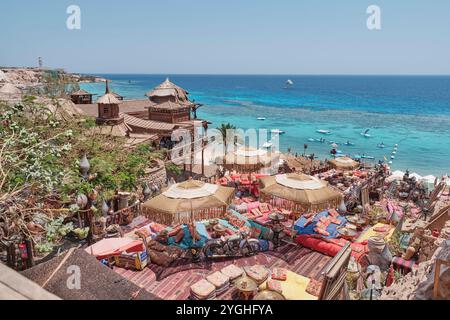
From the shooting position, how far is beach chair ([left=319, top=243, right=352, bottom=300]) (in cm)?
471

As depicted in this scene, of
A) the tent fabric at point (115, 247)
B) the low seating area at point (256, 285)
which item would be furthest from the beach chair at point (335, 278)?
the tent fabric at point (115, 247)

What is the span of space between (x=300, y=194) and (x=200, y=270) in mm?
3988

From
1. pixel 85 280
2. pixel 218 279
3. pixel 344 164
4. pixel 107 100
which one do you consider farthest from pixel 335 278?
pixel 107 100

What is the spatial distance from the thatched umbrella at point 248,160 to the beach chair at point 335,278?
31.3 ft

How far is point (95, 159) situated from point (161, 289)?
5.18 meters

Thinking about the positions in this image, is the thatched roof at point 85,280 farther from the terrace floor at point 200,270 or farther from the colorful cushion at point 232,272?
the colorful cushion at point 232,272

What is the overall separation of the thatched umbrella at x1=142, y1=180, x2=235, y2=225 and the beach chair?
4.44 m

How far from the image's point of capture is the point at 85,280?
18.8ft

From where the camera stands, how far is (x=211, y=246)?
31.2ft

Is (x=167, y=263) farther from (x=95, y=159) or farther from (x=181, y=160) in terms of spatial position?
(x=181, y=160)

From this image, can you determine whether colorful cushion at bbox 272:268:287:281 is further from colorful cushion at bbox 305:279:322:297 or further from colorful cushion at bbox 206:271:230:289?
colorful cushion at bbox 206:271:230:289

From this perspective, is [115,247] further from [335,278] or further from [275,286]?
[335,278]

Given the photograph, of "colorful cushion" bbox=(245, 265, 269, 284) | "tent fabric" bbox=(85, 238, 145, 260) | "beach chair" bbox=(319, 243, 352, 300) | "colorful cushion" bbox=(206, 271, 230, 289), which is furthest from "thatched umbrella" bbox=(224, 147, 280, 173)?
"beach chair" bbox=(319, 243, 352, 300)

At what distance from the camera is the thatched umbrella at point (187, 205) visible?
348 inches
